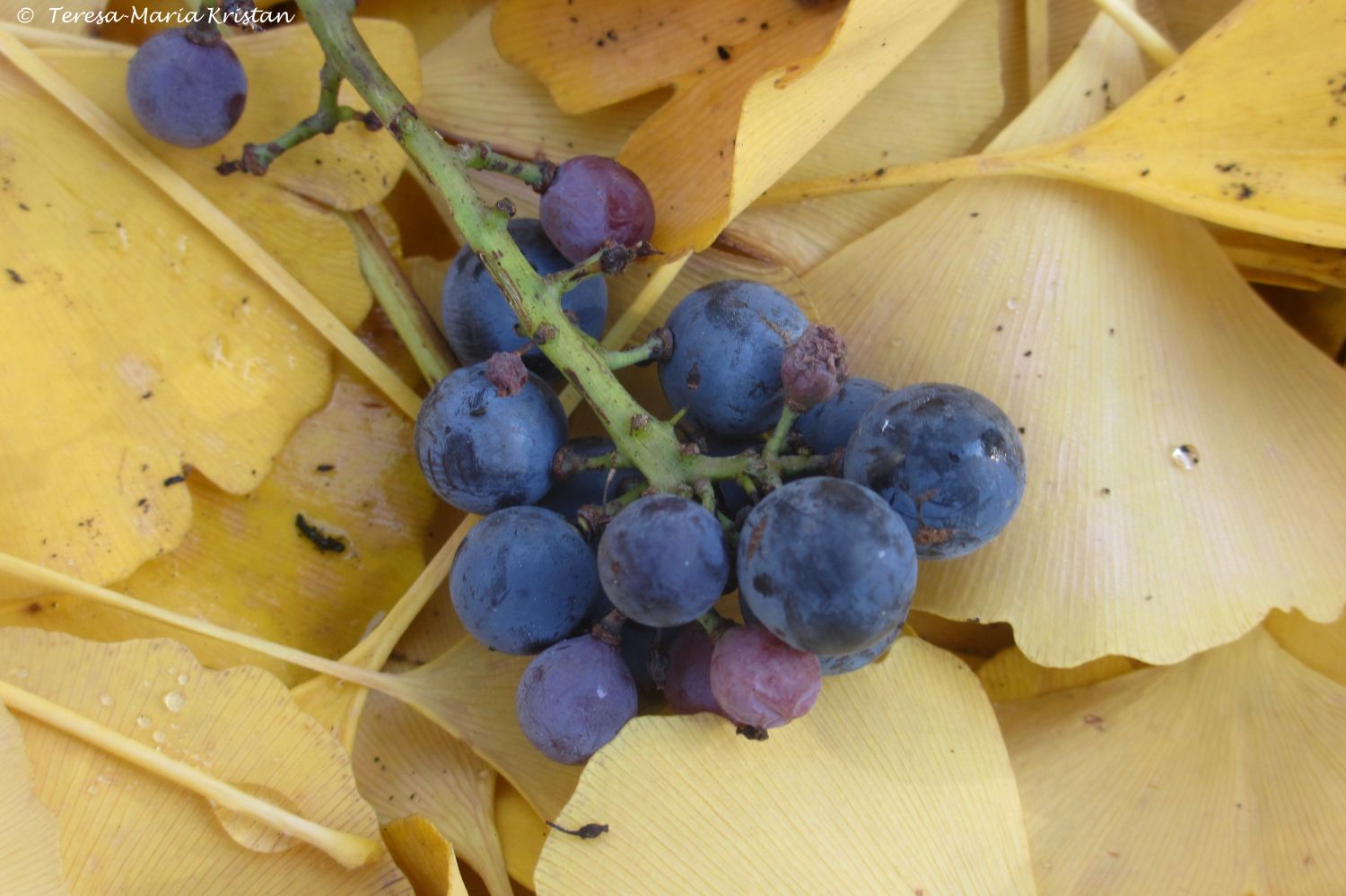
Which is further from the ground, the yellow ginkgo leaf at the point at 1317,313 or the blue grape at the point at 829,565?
the blue grape at the point at 829,565

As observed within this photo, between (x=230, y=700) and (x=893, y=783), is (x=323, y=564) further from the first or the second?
(x=893, y=783)

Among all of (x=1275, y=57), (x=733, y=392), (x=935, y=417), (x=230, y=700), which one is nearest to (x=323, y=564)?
(x=230, y=700)

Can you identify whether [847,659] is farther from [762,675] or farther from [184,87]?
[184,87]

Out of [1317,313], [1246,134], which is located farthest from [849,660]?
[1317,313]

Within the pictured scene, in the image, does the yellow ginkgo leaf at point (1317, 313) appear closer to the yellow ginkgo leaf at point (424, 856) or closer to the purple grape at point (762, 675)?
the purple grape at point (762, 675)

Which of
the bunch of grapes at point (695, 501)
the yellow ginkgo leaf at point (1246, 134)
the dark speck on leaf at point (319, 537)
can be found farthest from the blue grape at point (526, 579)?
the yellow ginkgo leaf at point (1246, 134)

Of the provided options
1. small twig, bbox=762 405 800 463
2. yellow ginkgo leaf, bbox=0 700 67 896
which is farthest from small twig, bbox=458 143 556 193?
yellow ginkgo leaf, bbox=0 700 67 896
